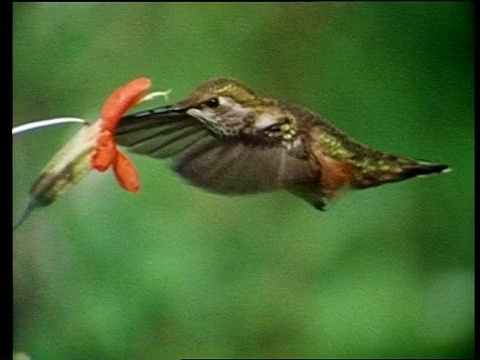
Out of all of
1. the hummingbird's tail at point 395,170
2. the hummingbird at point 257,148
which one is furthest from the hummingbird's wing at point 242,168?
the hummingbird's tail at point 395,170

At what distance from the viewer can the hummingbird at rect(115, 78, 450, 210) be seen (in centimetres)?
137

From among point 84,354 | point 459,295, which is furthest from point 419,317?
point 84,354

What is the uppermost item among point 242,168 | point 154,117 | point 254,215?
point 154,117

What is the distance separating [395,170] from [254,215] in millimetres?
330

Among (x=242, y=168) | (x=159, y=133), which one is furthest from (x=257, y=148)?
(x=159, y=133)

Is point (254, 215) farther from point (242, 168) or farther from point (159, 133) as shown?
point (159, 133)

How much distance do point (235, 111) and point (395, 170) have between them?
38 cm

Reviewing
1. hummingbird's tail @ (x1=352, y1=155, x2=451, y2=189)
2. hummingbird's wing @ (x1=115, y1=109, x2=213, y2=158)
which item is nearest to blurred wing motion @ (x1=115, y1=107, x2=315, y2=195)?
hummingbird's wing @ (x1=115, y1=109, x2=213, y2=158)

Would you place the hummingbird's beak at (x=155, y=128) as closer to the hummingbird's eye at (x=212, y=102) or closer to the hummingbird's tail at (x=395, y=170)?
the hummingbird's eye at (x=212, y=102)

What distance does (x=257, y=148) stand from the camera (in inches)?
54.4

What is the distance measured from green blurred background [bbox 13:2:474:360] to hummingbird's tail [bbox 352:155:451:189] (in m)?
0.02

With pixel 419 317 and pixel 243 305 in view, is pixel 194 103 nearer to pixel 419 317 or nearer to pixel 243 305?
pixel 243 305

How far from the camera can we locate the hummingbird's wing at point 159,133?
1.37 metres

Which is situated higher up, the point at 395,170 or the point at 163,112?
the point at 163,112
